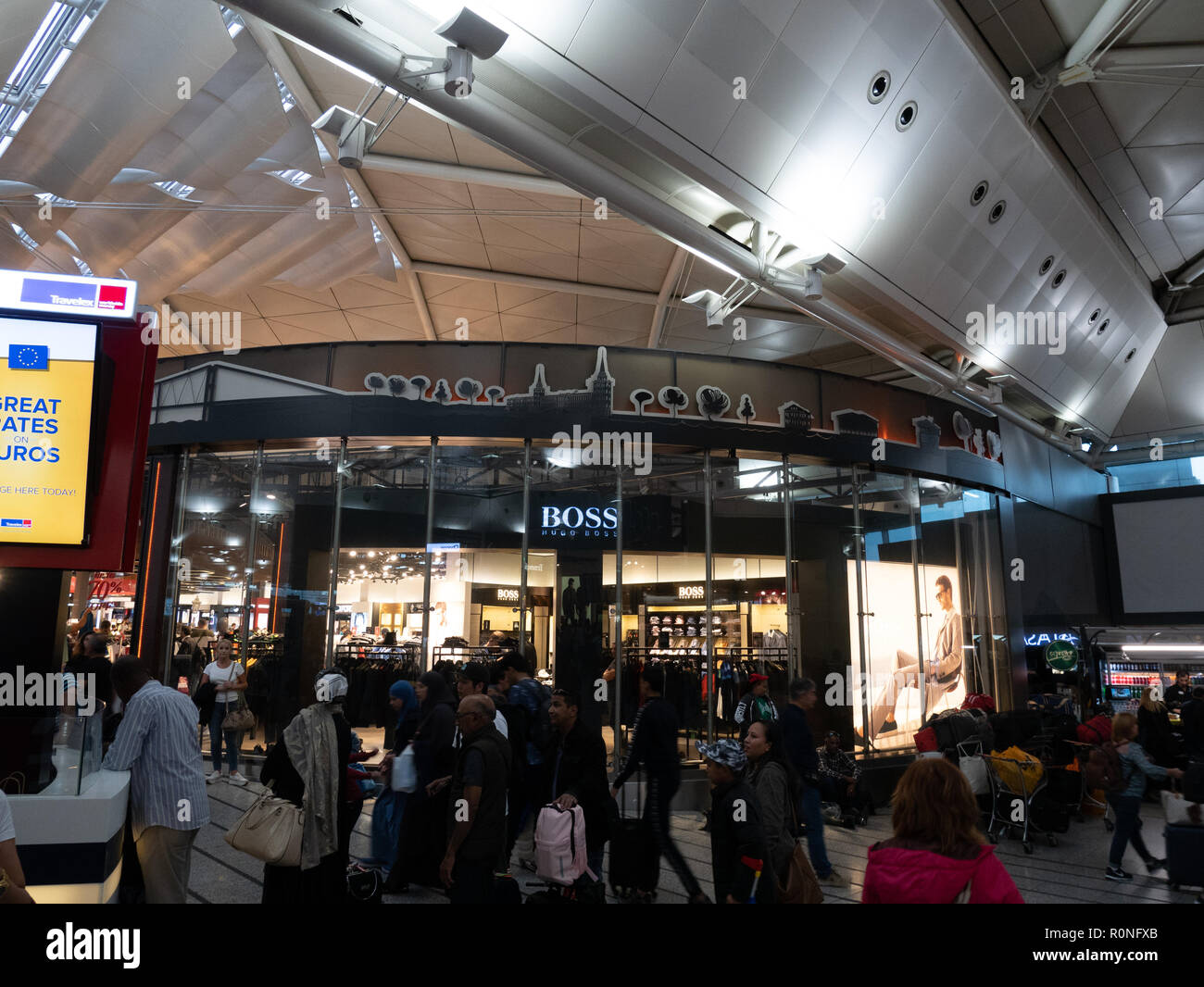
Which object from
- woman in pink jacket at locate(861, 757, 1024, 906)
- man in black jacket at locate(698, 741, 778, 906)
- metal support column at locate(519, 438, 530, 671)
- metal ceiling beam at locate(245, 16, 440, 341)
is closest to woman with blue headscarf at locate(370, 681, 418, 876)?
man in black jacket at locate(698, 741, 778, 906)

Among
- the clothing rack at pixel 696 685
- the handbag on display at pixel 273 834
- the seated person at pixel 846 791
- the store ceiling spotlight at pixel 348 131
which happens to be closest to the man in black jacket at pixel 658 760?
the handbag on display at pixel 273 834

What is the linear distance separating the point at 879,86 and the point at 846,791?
25.5 feet

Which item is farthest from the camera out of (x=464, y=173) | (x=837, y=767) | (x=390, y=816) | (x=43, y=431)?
(x=464, y=173)

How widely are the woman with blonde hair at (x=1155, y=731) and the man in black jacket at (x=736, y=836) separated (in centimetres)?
844

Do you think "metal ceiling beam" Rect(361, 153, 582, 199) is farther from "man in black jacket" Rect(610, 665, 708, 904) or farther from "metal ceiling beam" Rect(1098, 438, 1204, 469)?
"metal ceiling beam" Rect(1098, 438, 1204, 469)

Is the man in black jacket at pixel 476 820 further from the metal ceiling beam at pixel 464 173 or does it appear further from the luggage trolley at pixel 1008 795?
the metal ceiling beam at pixel 464 173

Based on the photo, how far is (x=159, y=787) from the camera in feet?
13.1

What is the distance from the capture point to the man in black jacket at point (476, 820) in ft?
13.2

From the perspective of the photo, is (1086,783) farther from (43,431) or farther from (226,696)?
(43,431)

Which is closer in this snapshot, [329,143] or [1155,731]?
[1155,731]

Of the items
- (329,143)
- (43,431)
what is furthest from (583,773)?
(329,143)
